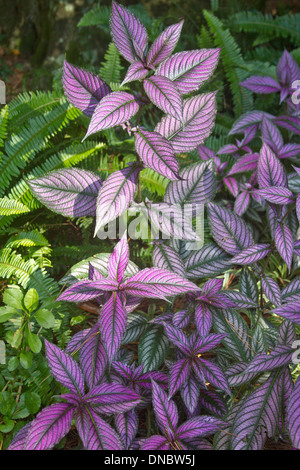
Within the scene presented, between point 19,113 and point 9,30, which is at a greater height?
point 9,30

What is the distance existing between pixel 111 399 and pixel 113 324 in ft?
0.97

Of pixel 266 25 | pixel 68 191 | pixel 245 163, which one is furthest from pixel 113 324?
pixel 266 25

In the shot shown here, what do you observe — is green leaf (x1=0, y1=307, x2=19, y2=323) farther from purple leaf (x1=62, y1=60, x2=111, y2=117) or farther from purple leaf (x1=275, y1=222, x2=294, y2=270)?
purple leaf (x1=275, y1=222, x2=294, y2=270)

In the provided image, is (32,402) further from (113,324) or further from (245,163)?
(245,163)

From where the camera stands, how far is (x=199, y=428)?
5.46 ft

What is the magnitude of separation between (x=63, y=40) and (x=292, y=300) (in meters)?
3.38

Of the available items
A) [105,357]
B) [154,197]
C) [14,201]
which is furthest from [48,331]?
[154,197]

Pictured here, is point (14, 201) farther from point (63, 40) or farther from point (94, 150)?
point (63, 40)

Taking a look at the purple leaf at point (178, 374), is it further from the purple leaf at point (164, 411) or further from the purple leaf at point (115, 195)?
the purple leaf at point (115, 195)

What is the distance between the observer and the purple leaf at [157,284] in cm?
168

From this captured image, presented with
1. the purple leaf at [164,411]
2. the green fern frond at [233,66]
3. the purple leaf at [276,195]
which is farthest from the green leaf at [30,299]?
the green fern frond at [233,66]

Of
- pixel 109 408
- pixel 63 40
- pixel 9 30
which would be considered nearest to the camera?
pixel 109 408

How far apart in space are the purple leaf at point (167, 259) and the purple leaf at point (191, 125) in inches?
18.0

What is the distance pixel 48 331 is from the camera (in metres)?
2.31
